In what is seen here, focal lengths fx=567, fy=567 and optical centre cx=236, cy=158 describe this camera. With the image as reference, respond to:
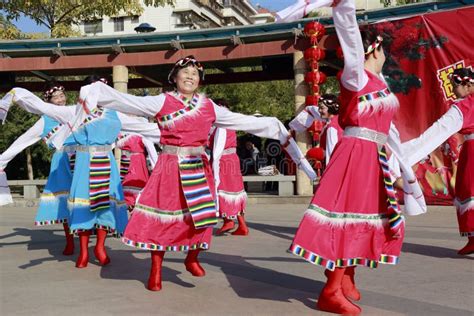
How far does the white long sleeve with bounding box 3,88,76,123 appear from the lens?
5543 millimetres

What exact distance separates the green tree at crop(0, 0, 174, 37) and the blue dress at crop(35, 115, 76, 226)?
1182cm

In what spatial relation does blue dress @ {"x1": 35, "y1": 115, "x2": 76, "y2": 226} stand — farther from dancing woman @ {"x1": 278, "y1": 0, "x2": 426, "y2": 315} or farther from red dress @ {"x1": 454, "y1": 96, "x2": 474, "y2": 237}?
red dress @ {"x1": 454, "y1": 96, "x2": 474, "y2": 237}

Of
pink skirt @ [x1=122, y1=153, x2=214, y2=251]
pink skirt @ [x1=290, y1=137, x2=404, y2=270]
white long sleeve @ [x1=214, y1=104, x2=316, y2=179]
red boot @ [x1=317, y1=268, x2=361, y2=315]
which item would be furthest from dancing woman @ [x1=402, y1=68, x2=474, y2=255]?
pink skirt @ [x1=122, y1=153, x2=214, y2=251]

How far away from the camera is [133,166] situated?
355 inches

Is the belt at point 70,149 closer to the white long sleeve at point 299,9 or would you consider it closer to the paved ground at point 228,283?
the paved ground at point 228,283

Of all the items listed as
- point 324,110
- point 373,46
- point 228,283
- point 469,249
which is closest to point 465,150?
point 469,249

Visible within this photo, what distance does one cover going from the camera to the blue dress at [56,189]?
6352mm

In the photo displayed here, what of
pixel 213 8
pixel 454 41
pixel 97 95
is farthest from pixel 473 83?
pixel 213 8

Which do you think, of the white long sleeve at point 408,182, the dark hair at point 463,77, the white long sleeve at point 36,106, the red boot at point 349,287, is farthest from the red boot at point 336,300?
the white long sleeve at point 36,106

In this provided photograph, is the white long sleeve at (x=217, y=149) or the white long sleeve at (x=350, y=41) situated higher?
the white long sleeve at (x=350, y=41)

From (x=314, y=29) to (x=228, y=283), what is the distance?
9278 millimetres

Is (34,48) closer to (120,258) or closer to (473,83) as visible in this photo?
(120,258)

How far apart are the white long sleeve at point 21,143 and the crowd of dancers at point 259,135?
0.01 meters

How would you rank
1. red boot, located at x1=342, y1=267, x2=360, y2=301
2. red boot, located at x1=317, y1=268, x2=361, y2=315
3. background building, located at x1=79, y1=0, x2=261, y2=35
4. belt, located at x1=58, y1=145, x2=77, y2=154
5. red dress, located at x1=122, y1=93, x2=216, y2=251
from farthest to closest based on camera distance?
1. background building, located at x1=79, y1=0, x2=261, y2=35
2. belt, located at x1=58, y1=145, x2=77, y2=154
3. red dress, located at x1=122, y1=93, x2=216, y2=251
4. red boot, located at x1=342, y1=267, x2=360, y2=301
5. red boot, located at x1=317, y1=268, x2=361, y2=315
